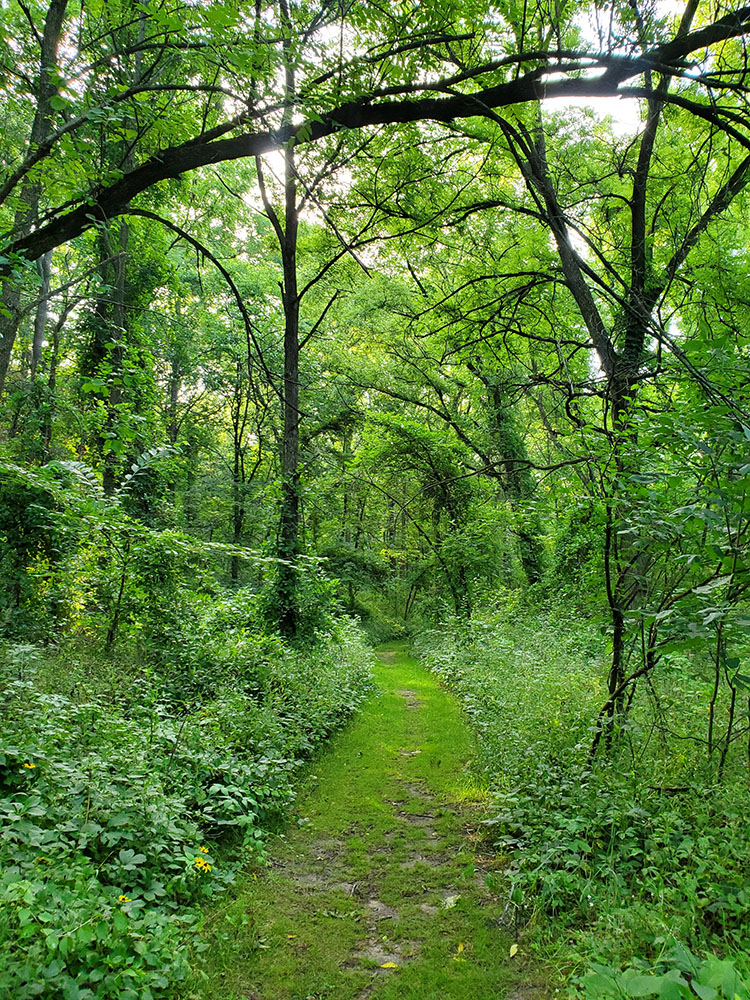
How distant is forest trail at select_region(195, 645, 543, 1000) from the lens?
2762 millimetres

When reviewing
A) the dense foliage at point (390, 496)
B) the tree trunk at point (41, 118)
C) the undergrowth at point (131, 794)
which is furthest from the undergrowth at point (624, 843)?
the tree trunk at point (41, 118)

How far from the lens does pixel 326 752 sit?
617 centimetres

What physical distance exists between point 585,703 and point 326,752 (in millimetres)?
2950

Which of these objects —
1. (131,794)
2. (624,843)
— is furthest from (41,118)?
(624,843)

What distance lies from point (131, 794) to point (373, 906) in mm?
1728

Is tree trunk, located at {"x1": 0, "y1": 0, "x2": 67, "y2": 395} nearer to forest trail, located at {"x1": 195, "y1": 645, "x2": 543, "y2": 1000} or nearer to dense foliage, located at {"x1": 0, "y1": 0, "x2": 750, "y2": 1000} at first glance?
dense foliage, located at {"x1": 0, "y1": 0, "x2": 750, "y2": 1000}

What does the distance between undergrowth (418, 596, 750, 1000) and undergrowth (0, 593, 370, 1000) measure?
192 centimetres

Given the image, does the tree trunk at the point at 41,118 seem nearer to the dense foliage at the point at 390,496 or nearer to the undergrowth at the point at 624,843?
the dense foliage at the point at 390,496

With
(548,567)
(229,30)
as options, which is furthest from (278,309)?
(229,30)

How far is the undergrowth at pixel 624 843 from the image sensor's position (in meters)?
2.33

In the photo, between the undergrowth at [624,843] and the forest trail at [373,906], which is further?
the forest trail at [373,906]

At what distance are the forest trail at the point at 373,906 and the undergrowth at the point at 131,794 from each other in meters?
0.29

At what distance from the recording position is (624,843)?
131 inches

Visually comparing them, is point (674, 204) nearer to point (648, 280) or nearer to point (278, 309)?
point (648, 280)
